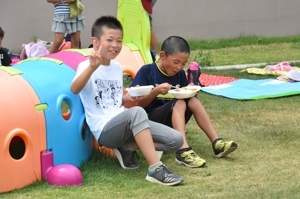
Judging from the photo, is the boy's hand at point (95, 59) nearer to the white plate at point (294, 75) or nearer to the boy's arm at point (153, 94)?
the boy's arm at point (153, 94)

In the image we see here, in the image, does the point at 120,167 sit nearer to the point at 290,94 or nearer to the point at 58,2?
the point at 290,94

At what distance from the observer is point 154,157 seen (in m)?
4.01

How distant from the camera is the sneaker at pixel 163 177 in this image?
A: 390 centimetres

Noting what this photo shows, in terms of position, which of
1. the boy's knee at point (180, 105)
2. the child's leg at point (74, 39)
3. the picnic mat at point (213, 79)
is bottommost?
the picnic mat at point (213, 79)

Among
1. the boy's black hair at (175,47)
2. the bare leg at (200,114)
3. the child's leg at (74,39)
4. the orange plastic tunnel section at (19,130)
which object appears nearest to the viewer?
the orange plastic tunnel section at (19,130)

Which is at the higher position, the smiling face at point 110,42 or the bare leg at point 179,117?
the smiling face at point 110,42

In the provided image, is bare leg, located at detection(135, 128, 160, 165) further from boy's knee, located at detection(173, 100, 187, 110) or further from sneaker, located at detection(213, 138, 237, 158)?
sneaker, located at detection(213, 138, 237, 158)

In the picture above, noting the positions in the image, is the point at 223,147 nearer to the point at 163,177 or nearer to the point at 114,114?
the point at 163,177

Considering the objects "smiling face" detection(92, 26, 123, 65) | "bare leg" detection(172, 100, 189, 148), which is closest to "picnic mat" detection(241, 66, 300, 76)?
"bare leg" detection(172, 100, 189, 148)

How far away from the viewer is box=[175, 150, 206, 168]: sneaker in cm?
437

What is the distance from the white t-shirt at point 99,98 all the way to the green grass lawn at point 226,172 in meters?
0.34

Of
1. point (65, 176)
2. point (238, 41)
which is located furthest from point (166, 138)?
point (238, 41)

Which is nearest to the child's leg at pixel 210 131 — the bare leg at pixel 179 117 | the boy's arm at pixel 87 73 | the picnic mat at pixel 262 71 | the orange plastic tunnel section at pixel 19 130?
the bare leg at pixel 179 117

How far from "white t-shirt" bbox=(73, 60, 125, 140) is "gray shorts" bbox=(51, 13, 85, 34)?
11.8 ft
